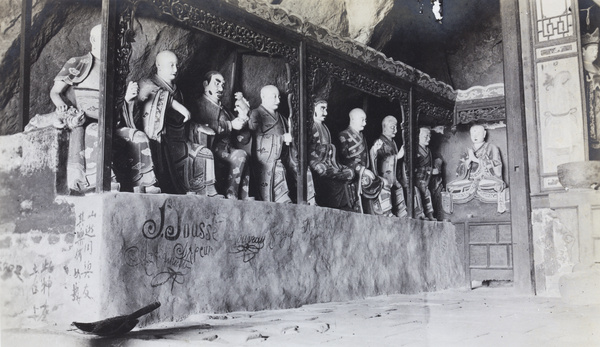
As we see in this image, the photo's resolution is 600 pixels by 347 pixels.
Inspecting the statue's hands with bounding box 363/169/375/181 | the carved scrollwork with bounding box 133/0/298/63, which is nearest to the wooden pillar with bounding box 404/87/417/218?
the statue's hands with bounding box 363/169/375/181

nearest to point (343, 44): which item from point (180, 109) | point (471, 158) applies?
point (180, 109)

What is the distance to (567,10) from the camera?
303 inches

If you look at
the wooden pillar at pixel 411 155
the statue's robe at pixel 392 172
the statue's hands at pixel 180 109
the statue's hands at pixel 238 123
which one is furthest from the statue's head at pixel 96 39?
the wooden pillar at pixel 411 155

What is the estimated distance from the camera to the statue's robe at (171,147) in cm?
644

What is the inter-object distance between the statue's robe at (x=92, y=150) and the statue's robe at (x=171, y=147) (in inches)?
14.1

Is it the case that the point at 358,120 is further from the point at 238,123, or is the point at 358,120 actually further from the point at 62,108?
the point at 62,108

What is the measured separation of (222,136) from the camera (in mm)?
7488

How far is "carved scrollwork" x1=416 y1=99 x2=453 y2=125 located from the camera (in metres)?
11.1

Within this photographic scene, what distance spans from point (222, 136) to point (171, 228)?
1.98 m

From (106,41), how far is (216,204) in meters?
1.92

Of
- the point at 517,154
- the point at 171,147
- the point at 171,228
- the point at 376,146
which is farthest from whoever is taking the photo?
the point at 376,146

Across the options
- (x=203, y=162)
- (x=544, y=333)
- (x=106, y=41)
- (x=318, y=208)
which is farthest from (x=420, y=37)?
(x=544, y=333)

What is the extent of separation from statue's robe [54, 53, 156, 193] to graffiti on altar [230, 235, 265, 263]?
1.11 metres

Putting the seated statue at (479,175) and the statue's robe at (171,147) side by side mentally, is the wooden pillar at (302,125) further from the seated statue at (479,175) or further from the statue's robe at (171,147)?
the seated statue at (479,175)
